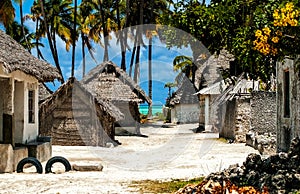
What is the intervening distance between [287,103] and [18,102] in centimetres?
794

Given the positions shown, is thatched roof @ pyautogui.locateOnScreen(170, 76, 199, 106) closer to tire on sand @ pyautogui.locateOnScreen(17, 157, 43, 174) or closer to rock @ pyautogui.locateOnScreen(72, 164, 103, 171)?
rock @ pyautogui.locateOnScreen(72, 164, 103, 171)

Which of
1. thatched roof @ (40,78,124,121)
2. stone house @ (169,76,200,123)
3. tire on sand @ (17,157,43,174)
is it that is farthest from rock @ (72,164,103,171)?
stone house @ (169,76,200,123)

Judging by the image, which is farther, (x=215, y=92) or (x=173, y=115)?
(x=173, y=115)

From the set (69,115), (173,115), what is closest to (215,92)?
(69,115)

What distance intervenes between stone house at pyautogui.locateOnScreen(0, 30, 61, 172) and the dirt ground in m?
0.71

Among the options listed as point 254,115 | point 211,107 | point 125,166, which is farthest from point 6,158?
point 211,107

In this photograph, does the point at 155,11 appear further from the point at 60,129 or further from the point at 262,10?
the point at 262,10

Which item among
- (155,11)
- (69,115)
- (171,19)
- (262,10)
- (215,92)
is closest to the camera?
(262,10)

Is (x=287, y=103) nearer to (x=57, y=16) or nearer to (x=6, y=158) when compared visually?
(x=6, y=158)

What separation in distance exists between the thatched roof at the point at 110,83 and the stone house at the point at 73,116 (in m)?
6.37

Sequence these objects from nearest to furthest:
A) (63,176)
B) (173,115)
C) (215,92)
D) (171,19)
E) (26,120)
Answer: (171,19), (63,176), (26,120), (215,92), (173,115)

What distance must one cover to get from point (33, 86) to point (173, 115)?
3494 centimetres

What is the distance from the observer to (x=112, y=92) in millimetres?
29281

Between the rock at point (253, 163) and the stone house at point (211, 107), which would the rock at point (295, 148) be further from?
the stone house at point (211, 107)
